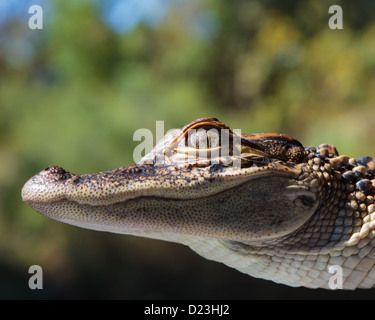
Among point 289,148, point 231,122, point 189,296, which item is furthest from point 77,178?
point 231,122

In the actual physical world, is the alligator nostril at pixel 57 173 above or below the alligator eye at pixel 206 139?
below

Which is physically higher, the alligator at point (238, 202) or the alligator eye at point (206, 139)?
the alligator eye at point (206, 139)

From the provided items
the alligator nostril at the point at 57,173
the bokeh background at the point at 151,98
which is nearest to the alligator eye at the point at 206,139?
the alligator nostril at the point at 57,173

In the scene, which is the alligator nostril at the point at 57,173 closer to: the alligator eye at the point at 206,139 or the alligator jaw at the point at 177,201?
the alligator jaw at the point at 177,201

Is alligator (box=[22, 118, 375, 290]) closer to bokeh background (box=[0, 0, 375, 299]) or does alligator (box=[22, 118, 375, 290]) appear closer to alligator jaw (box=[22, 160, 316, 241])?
alligator jaw (box=[22, 160, 316, 241])

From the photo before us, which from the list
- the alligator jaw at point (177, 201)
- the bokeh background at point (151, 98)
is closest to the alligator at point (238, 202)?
the alligator jaw at point (177, 201)

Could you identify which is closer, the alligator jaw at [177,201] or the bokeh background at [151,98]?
the alligator jaw at [177,201]

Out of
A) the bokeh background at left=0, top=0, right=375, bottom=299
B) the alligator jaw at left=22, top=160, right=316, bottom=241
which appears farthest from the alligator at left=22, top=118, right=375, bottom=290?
the bokeh background at left=0, top=0, right=375, bottom=299
